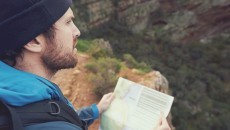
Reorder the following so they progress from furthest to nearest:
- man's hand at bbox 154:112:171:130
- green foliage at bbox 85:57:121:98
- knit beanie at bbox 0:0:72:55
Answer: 1. green foliage at bbox 85:57:121:98
2. man's hand at bbox 154:112:171:130
3. knit beanie at bbox 0:0:72:55

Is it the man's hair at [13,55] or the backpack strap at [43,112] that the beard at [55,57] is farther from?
the backpack strap at [43,112]

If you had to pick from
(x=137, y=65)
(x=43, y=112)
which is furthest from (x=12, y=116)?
(x=137, y=65)

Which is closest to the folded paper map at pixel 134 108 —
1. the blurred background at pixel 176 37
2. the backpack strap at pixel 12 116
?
the backpack strap at pixel 12 116

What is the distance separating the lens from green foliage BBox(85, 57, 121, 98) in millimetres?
5184

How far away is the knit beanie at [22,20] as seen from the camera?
130 cm

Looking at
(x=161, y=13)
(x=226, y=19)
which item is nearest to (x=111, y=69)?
(x=161, y=13)

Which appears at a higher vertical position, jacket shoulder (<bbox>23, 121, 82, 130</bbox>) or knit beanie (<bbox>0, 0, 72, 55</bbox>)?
knit beanie (<bbox>0, 0, 72, 55</bbox>)

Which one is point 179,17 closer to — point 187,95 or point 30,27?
point 187,95

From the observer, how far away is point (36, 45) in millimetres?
1383

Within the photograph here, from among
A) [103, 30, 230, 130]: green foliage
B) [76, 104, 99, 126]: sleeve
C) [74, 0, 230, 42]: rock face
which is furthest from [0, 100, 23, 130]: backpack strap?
[74, 0, 230, 42]: rock face

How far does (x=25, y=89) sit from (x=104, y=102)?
1.03 meters

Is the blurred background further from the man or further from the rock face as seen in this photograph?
the man

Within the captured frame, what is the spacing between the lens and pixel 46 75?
56.8 inches

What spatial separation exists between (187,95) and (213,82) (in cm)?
283
